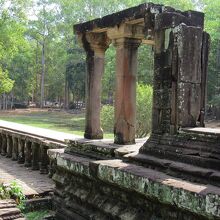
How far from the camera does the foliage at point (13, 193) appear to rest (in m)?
6.89

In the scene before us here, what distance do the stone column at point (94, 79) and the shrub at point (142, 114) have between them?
1083 cm

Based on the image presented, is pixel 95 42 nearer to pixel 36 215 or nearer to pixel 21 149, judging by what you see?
pixel 36 215

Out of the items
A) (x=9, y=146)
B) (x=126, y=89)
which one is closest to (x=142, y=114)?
(x=9, y=146)

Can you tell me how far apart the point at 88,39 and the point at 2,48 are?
17682 mm

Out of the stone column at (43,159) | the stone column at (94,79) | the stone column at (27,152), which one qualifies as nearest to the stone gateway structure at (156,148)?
the stone column at (94,79)

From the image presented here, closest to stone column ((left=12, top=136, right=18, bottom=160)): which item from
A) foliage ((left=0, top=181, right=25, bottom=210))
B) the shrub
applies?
foliage ((left=0, top=181, right=25, bottom=210))

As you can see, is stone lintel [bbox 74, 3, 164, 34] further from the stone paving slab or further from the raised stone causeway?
the stone paving slab

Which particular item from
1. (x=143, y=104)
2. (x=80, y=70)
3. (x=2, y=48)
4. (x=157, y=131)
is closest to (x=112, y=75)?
(x=80, y=70)

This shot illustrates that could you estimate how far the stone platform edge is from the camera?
3588 millimetres

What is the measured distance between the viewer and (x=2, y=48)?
23.6 meters

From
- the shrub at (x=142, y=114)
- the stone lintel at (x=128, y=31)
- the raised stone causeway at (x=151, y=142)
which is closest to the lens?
the raised stone causeway at (x=151, y=142)

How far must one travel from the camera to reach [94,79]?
23.6 feet

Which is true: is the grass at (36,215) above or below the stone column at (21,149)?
below

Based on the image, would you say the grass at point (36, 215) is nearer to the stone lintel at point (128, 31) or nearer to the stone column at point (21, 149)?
the stone lintel at point (128, 31)
